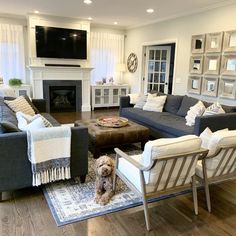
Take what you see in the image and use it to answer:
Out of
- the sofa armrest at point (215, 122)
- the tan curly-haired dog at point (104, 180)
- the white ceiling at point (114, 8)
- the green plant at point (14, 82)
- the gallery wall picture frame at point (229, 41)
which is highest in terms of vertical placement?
the white ceiling at point (114, 8)

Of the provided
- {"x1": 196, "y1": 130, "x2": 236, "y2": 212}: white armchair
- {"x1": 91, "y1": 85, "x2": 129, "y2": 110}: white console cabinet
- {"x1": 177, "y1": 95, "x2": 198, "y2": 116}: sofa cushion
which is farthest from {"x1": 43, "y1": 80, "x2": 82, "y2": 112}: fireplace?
{"x1": 196, "y1": 130, "x2": 236, "y2": 212}: white armchair

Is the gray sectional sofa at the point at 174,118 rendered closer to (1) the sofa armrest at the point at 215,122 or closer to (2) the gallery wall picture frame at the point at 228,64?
(1) the sofa armrest at the point at 215,122

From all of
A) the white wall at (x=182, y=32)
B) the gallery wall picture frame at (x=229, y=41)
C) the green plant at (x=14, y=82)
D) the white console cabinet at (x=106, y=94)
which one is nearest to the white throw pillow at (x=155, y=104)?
the white wall at (x=182, y=32)

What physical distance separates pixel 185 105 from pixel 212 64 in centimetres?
117

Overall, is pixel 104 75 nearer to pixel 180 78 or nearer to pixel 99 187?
pixel 180 78

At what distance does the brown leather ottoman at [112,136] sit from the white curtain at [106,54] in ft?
14.3

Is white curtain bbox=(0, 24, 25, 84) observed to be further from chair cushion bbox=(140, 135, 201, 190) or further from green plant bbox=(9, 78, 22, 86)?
chair cushion bbox=(140, 135, 201, 190)

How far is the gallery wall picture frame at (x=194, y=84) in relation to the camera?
538cm

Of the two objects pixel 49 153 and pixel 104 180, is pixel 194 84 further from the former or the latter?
pixel 49 153

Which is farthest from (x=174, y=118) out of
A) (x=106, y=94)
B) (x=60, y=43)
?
(x=60, y=43)

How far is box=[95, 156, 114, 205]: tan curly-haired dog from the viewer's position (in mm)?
2416

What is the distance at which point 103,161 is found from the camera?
8.11ft

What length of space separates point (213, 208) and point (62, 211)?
5.07 feet

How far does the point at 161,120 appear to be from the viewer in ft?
14.2
